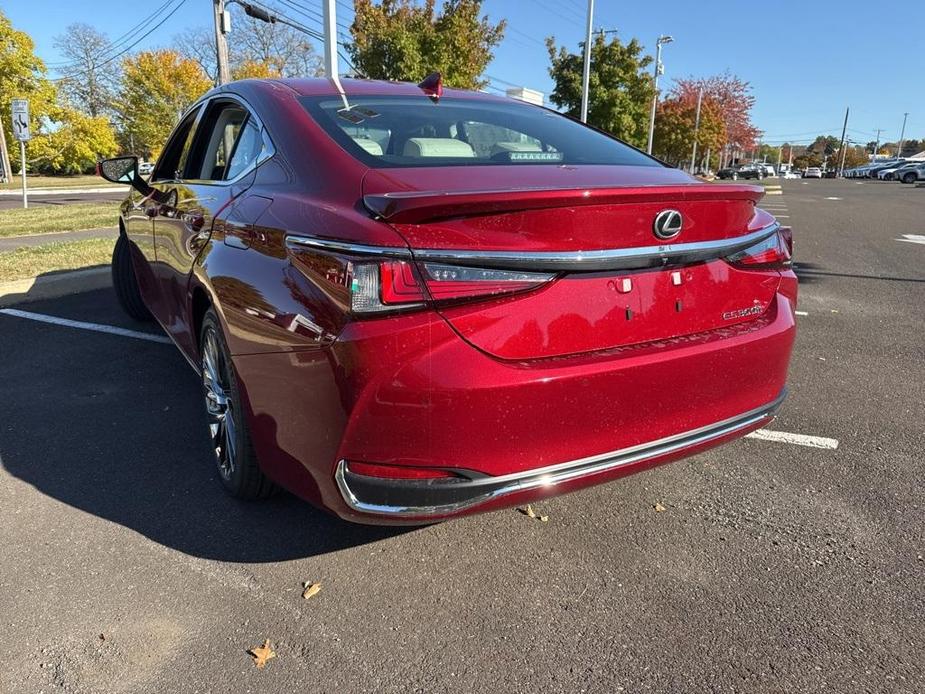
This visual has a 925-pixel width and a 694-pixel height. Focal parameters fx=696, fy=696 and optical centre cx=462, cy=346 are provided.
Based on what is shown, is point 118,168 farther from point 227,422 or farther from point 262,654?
point 262,654

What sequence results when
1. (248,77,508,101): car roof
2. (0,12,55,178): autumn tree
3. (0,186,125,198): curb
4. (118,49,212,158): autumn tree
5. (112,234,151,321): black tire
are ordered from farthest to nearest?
1. (118,49,212,158): autumn tree
2. (0,12,55,178): autumn tree
3. (0,186,125,198): curb
4. (112,234,151,321): black tire
5. (248,77,508,101): car roof

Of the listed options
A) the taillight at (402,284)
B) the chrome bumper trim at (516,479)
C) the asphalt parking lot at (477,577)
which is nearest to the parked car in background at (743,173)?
the asphalt parking lot at (477,577)

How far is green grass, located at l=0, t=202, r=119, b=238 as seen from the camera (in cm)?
1197

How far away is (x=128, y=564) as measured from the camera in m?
2.49

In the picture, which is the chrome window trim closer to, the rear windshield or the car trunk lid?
→ the car trunk lid

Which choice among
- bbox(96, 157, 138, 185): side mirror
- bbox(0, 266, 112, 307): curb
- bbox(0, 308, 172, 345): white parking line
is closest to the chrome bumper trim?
bbox(96, 157, 138, 185): side mirror

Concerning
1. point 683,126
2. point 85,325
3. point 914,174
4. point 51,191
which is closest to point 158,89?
point 51,191

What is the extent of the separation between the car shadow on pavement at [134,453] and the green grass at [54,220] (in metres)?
7.86

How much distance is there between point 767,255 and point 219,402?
7.31 ft

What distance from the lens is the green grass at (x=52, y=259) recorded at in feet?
22.9

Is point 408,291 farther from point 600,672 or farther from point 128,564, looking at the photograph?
point 128,564

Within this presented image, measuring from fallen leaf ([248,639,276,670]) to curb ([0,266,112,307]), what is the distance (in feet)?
18.2

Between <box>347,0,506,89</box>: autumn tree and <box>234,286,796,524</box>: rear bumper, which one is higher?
<box>347,0,506,89</box>: autumn tree

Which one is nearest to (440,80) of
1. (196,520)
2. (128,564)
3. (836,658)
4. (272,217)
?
(272,217)
